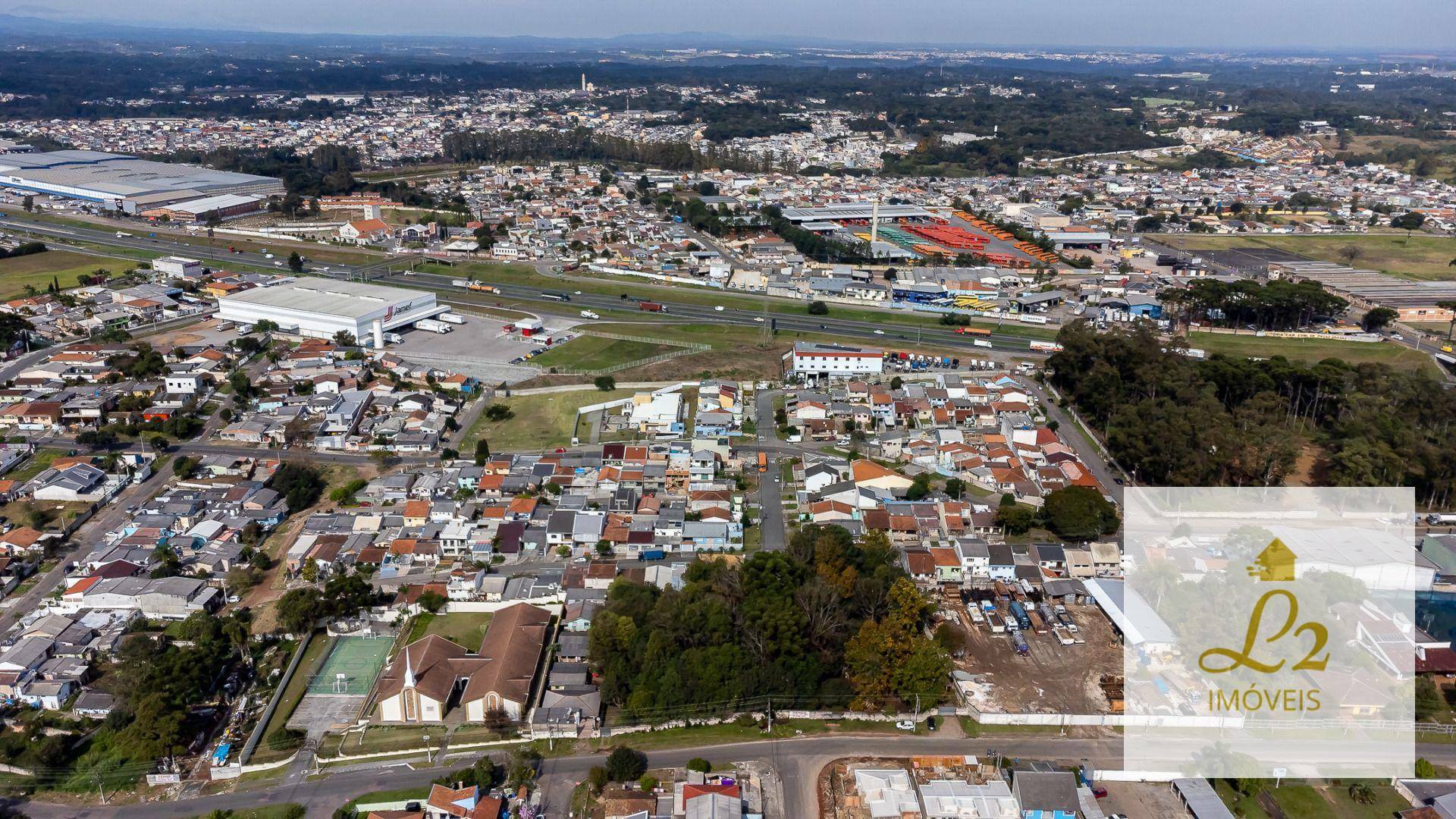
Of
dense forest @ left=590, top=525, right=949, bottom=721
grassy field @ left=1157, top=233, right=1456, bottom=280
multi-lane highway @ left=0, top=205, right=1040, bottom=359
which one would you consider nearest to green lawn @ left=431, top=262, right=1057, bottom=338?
multi-lane highway @ left=0, top=205, right=1040, bottom=359

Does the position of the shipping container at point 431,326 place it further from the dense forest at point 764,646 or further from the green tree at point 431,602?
the dense forest at point 764,646

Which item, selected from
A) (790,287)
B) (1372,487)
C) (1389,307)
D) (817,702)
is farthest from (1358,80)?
(817,702)

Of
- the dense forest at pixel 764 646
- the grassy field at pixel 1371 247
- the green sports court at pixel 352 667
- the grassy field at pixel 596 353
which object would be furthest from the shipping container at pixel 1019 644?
the grassy field at pixel 1371 247

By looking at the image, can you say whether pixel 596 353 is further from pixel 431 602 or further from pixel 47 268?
pixel 47 268

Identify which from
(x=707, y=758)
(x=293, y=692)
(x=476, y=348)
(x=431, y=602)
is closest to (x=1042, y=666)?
(x=707, y=758)

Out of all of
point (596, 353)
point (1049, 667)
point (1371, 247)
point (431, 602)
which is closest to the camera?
point (1049, 667)

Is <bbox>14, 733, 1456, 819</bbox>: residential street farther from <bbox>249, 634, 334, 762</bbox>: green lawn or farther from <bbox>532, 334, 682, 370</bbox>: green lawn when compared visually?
<bbox>532, 334, 682, 370</bbox>: green lawn
